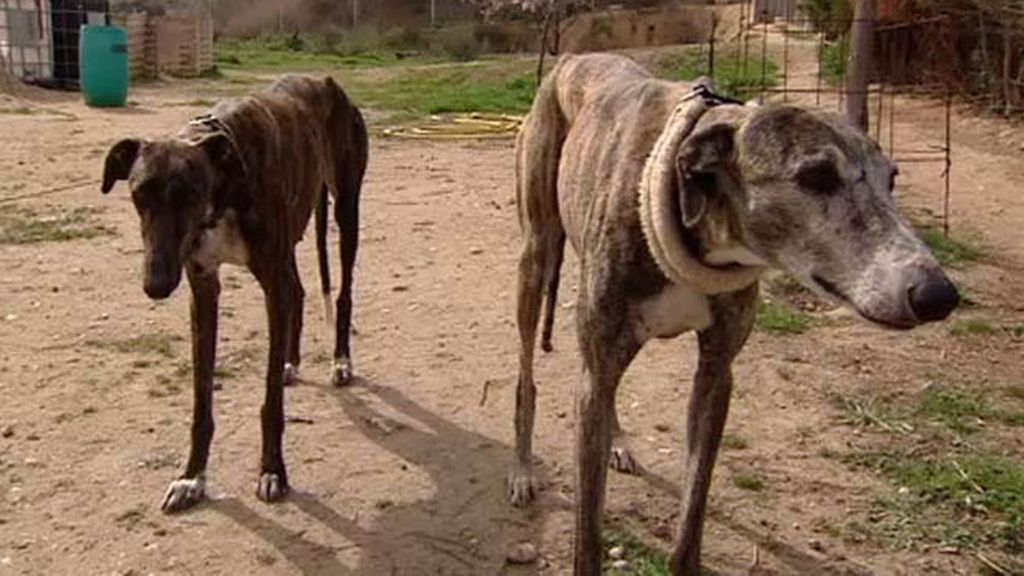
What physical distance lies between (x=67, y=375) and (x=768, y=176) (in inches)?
148

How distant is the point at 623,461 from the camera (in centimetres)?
423

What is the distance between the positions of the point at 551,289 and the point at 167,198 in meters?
1.74

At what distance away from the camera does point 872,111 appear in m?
15.9

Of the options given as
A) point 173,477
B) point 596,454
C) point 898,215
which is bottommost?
point 173,477

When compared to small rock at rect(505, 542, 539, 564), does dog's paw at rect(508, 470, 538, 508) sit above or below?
above

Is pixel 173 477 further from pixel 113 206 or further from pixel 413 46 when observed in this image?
pixel 413 46

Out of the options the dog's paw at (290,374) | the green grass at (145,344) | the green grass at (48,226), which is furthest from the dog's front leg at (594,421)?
the green grass at (48,226)

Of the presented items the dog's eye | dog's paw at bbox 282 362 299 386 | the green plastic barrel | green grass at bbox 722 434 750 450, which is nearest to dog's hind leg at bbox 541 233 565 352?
green grass at bbox 722 434 750 450

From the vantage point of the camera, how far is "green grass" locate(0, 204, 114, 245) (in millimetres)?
7606

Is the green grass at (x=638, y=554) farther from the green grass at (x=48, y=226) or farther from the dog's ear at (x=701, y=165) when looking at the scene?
the green grass at (x=48, y=226)

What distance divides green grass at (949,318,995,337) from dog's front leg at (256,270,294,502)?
359 centimetres

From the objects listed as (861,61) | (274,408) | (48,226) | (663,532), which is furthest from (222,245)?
(861,61)

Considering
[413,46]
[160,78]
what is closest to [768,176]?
[160,78]

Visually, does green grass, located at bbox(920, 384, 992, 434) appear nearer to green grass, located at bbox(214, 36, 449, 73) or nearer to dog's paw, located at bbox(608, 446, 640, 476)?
dog's paw, located at bbox(608, 446, 640, 476)
